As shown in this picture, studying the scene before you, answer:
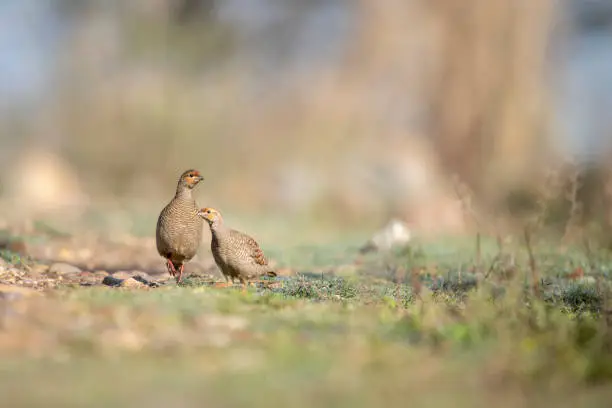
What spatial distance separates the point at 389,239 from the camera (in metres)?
11.7

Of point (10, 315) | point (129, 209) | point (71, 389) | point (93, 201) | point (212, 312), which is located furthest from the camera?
point (93, 201)

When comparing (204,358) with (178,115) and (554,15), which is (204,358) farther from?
(178,115)

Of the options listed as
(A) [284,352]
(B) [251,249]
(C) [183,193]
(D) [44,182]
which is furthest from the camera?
(D) [44,182]

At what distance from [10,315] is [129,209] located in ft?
42.4

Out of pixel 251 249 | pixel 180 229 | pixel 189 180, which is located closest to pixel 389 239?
pixel 189 180

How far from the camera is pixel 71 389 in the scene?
3.75 m

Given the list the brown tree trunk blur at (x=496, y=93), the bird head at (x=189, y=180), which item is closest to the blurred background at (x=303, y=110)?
the brown tree trunk blur at (x=496, y=93)

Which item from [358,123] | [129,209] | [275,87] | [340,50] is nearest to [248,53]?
[275,87]

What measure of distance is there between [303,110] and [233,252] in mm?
16519

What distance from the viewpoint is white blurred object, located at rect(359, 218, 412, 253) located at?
1141 cm

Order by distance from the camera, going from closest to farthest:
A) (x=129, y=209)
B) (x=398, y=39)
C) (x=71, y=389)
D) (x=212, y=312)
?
(x=71, y=389) < (x=212, y=312) < (x=129, y=209) < (x=398, y=39)

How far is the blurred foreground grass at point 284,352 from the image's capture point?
381 cm

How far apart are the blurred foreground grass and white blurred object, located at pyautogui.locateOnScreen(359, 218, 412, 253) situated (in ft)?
17.4

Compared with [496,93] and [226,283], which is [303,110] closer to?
[496,93]
